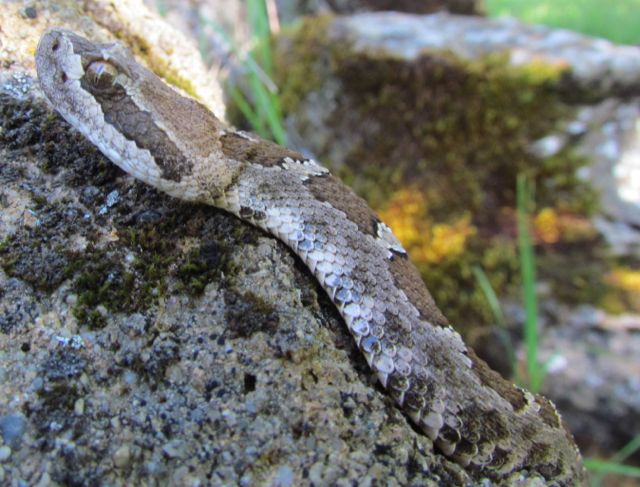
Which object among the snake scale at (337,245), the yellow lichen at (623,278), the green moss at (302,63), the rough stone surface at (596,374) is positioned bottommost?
the rough stone surface at (596,374)

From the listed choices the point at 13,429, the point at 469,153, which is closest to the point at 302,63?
the point at 469,153

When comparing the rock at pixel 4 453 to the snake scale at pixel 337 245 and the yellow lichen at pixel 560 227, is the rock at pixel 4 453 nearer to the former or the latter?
the snake scale at pixel 337 245

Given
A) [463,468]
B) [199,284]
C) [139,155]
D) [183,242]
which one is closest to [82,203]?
[139,155]

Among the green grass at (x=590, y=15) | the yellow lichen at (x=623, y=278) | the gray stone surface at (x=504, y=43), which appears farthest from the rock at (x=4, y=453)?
the green grass at (x=590, y=15)

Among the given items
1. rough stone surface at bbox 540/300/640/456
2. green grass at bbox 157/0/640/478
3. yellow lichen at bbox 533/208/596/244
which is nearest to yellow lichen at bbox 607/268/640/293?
rough stone surface at bbox 540/300/640/456

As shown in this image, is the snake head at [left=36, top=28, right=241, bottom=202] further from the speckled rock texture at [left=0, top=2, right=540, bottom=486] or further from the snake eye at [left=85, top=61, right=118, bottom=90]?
the speckled rock texture at [left=0, top=2, right=540, bottom=486]

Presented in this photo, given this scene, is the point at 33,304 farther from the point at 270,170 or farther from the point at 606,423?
the point at 606,423

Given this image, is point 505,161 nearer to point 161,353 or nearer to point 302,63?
point 302,63
